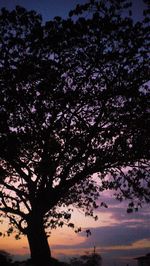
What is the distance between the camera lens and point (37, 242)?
794 inches

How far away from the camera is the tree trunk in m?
19.9

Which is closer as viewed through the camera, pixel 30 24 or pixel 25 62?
pixel 25 62

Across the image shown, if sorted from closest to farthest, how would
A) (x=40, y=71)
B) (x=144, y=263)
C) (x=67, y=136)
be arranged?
(x=40, y=71) → (x=67, y=136) → (x=144, y=263)

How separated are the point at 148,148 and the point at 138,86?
135 inches

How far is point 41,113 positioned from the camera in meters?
18.0

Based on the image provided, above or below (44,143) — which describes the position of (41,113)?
above

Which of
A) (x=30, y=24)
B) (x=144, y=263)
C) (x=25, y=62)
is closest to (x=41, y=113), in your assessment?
(x=25, y=62)

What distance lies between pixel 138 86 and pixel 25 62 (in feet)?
20.3

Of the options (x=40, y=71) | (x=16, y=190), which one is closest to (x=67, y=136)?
(x=40, y=71)

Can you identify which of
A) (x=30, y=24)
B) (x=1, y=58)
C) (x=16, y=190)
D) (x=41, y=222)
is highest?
(x=30, y=24)

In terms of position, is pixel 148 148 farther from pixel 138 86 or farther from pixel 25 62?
pixel 25 62

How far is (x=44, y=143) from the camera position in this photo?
1836 centimetres

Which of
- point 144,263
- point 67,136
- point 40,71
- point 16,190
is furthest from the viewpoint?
point 144,263

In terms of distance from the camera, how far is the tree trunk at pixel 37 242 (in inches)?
784
